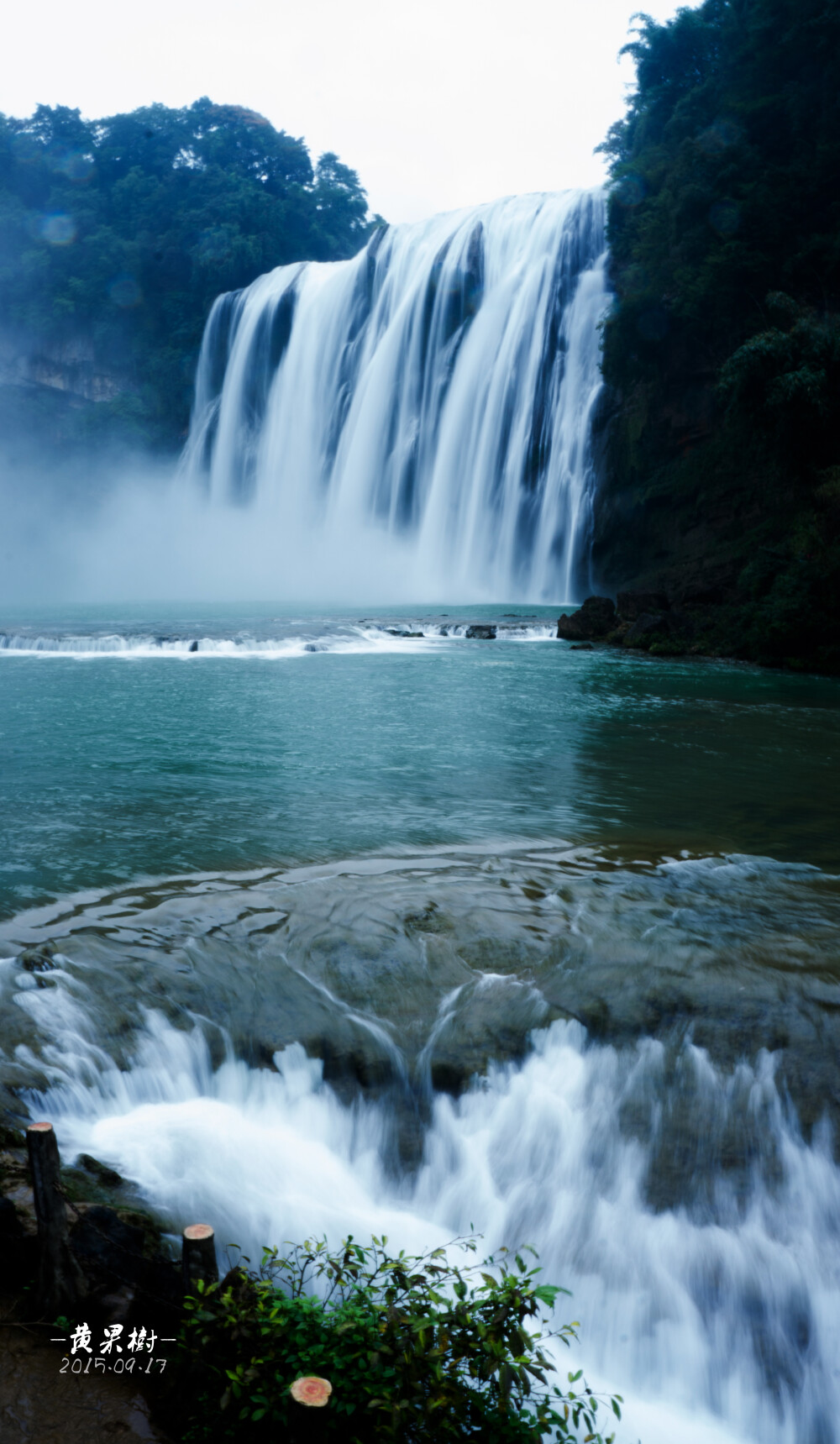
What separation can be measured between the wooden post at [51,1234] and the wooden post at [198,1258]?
0.30 meters

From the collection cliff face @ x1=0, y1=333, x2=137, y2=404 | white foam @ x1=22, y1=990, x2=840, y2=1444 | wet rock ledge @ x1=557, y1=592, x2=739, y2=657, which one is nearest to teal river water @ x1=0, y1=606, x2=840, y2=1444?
white foam @ x1=22, y1=990, x2=840, y2=1444

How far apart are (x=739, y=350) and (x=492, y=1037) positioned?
17.8m

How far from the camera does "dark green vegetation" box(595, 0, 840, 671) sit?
17.8 metres

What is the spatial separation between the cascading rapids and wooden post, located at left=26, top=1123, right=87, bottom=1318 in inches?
1049

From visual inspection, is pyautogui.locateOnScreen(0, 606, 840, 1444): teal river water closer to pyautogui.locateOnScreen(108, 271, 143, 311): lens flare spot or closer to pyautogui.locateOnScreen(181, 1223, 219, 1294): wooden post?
pyautogui.locateOnScreen(181, 1223, 219, 1294): wooden post

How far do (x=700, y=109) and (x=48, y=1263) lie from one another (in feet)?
104

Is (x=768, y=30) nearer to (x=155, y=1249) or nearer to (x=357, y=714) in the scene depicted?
(x=357, y=714)

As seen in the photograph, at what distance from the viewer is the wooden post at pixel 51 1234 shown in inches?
91.0

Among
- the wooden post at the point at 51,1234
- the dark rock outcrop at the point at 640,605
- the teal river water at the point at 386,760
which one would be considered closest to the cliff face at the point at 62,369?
the dark rock outcrop at the point at 640,605

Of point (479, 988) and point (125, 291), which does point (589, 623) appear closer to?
point (479, 988)

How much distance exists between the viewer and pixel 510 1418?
2.17 meters

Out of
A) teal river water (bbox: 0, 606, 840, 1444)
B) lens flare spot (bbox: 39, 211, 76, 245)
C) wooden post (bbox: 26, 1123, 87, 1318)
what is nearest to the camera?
wooden post (bbox: 26, 1123, 87, 1318)

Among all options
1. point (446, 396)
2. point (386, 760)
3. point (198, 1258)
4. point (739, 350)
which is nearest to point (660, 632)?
point (739, 350)

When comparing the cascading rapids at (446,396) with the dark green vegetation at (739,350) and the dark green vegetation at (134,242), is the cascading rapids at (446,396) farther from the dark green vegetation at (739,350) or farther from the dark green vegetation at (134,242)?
the dark green vegetation at (134,242)
